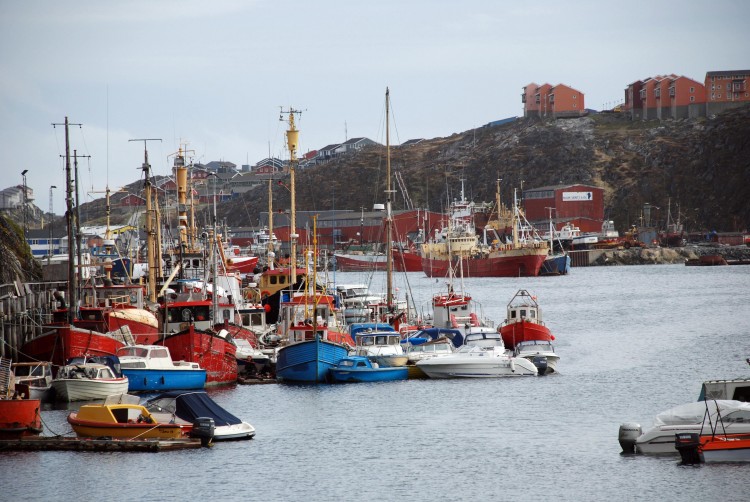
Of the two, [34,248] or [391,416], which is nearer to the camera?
[391,416]

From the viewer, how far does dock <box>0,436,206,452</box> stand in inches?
1398

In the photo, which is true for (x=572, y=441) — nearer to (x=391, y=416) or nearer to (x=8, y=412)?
(x=391, y=416)

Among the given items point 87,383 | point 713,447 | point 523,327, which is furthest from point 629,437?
point 523,327

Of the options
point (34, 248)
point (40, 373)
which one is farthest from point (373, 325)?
point (34, 248)

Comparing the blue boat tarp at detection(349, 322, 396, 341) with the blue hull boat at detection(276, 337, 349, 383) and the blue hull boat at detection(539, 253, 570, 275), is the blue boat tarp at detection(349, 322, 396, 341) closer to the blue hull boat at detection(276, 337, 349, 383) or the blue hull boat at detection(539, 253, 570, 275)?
the blue hull boat at detection(276, 337, 349, 383)

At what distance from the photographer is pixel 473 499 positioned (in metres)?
31.9

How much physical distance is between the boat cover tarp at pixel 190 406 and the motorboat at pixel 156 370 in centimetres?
819

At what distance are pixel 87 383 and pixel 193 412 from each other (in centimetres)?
784

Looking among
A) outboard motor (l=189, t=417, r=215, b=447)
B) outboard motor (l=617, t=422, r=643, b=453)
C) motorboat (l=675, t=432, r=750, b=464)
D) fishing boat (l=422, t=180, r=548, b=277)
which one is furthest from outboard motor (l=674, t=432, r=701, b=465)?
fishing boat (l=422, t=180, r=548, b=277)

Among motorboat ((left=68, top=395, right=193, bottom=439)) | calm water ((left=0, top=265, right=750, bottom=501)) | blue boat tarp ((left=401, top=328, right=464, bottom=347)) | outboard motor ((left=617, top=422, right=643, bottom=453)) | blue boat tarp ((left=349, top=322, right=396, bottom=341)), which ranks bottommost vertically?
calm water ((left=0, top=265, right=750, bottom=501))

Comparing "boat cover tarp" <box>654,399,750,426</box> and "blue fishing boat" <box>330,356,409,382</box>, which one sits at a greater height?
"boat cover tarp" <box>654,399,750,426</box>

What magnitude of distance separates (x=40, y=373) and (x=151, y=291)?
18940 mm

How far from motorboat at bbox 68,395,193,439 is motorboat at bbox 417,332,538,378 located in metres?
18.8

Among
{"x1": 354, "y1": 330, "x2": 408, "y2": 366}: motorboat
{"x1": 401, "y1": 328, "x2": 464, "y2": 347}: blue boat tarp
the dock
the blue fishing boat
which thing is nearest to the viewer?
the dock
